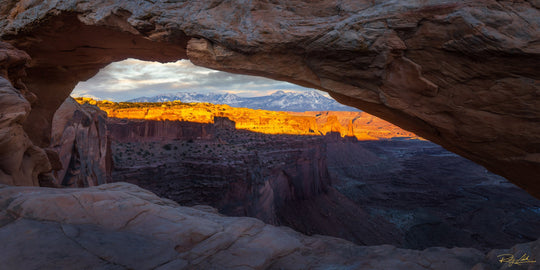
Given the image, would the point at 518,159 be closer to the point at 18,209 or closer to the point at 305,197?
the point at 18,209

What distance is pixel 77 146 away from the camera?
11945 mm

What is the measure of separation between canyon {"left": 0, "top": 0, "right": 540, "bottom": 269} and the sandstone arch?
0.02m

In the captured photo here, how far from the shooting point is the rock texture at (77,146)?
1086 cm

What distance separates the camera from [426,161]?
7400cm

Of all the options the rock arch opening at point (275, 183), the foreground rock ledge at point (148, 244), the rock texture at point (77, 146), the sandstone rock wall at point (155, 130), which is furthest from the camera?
the sandstone rock wall at point (155, 130)

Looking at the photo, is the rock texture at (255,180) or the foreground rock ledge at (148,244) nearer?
the foreground rock ledge at (148,244)

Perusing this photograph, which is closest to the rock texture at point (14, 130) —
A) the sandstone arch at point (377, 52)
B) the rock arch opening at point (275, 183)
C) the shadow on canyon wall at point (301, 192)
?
the sandstone arch at point (377, 52)

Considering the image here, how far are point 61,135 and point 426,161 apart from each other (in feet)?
282

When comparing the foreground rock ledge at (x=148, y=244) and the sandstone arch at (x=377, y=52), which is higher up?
the sandstone arch at (x=377, y=52)

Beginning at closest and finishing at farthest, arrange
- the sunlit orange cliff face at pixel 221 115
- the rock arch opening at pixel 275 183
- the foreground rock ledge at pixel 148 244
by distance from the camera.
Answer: the foreground rock ledge at pixel 148 244, the rock arch opening at pixel 275 183, the sunlit orange cliff face at pixel 221 115

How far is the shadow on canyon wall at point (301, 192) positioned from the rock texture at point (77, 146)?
3840 millimetres

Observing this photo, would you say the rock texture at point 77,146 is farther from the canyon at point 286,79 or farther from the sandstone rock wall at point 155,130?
the sandstone rock wall at point 155,130

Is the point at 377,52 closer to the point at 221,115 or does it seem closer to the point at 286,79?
the point at 286,79

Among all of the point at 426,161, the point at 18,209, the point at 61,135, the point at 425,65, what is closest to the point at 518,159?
the point at 425,65
